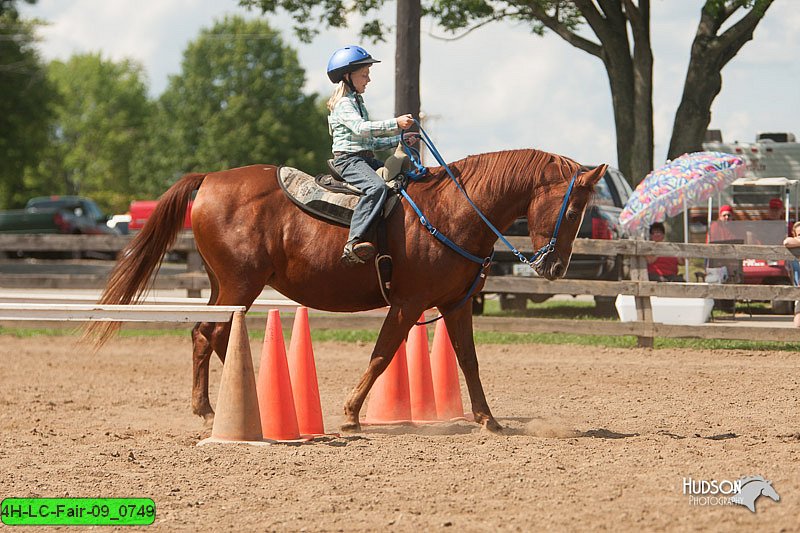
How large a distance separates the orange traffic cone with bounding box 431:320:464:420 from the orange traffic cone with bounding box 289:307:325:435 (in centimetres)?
114

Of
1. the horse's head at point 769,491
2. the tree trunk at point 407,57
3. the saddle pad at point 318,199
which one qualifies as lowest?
the horse's head at point 769,491

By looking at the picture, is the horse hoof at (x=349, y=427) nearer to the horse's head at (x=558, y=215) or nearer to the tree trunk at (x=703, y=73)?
the horse's head at (x=558, y=215)

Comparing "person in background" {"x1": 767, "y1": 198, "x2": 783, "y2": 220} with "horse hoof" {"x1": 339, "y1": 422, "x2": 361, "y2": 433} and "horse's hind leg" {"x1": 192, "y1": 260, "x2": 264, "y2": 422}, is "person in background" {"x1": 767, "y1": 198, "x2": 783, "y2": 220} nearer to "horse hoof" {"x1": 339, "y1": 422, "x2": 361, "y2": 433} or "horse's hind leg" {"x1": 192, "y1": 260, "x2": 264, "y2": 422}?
"horse hoof" {"x1": 339, "y1": 422, "x2": 361, "y2": 433}

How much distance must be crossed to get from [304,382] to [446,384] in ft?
4.38

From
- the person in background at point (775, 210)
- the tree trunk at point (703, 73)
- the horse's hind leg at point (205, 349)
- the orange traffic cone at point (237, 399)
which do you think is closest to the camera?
the orange traffic cone at point (237, 399)

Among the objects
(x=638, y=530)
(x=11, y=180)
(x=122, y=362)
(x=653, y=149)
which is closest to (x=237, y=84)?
(x=11, y=180)

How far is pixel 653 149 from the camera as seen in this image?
20031 mm

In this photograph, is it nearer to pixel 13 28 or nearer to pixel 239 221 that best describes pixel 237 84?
pixel 13 28

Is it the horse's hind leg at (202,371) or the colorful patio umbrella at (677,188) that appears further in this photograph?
the colorful patio umbrella at (677,188)

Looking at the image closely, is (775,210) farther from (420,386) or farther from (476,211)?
(476,211)

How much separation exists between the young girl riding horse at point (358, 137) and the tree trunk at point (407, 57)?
5.68 m

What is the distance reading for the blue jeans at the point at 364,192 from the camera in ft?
23.9

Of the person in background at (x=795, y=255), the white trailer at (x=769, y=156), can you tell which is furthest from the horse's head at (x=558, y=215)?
the white trailer at (x=769, y=156)

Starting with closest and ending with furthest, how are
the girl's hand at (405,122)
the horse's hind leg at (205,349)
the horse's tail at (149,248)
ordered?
the girl's hand at (405,122)
the horse's hind leg at (205,349)
the horse's tail at (149,248)
